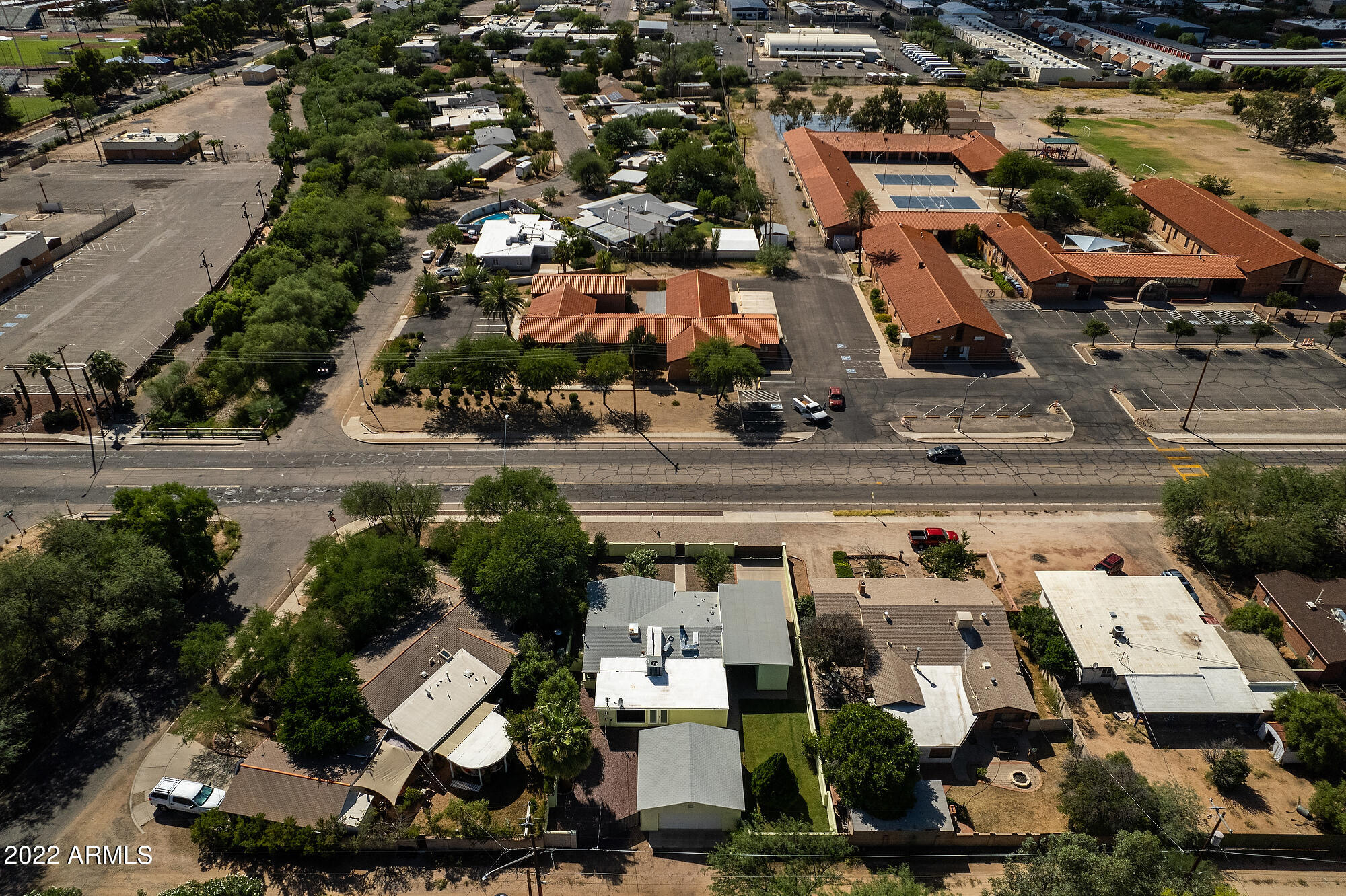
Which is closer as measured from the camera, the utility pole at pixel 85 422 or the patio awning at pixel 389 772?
the patio awning at pixel 389 772

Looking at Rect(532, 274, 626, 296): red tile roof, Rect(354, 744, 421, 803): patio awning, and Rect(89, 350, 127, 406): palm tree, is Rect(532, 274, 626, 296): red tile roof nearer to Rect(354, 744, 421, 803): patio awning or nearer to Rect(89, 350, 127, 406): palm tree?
Rect(89, 350, 127, 406): palm tree

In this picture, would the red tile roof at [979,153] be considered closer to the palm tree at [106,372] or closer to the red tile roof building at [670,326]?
the red tile roof building at [670,326]

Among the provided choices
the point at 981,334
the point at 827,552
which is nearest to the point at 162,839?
the point at 827,552

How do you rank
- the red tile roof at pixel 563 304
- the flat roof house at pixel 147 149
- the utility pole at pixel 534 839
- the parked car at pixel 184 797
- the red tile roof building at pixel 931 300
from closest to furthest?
the utility pole at pixel 534 839 < the parked car at pixel 184 797 < the red tile roof building at pixel 931 300 < the red tile roof at pixel 563 304 < the flat roof house at pixel 147 149

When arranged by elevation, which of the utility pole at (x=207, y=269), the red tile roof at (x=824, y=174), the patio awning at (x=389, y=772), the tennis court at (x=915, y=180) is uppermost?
the red tile roof at (x=824, y=174)

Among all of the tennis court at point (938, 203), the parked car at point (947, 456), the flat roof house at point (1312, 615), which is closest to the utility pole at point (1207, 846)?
the flat roof house at point (1312, 615)

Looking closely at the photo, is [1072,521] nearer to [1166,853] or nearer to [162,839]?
[1166,853]

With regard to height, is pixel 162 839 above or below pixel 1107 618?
below

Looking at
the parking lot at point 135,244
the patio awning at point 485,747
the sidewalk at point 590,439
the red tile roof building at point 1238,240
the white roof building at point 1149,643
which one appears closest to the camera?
the patio awning at point 485,747
